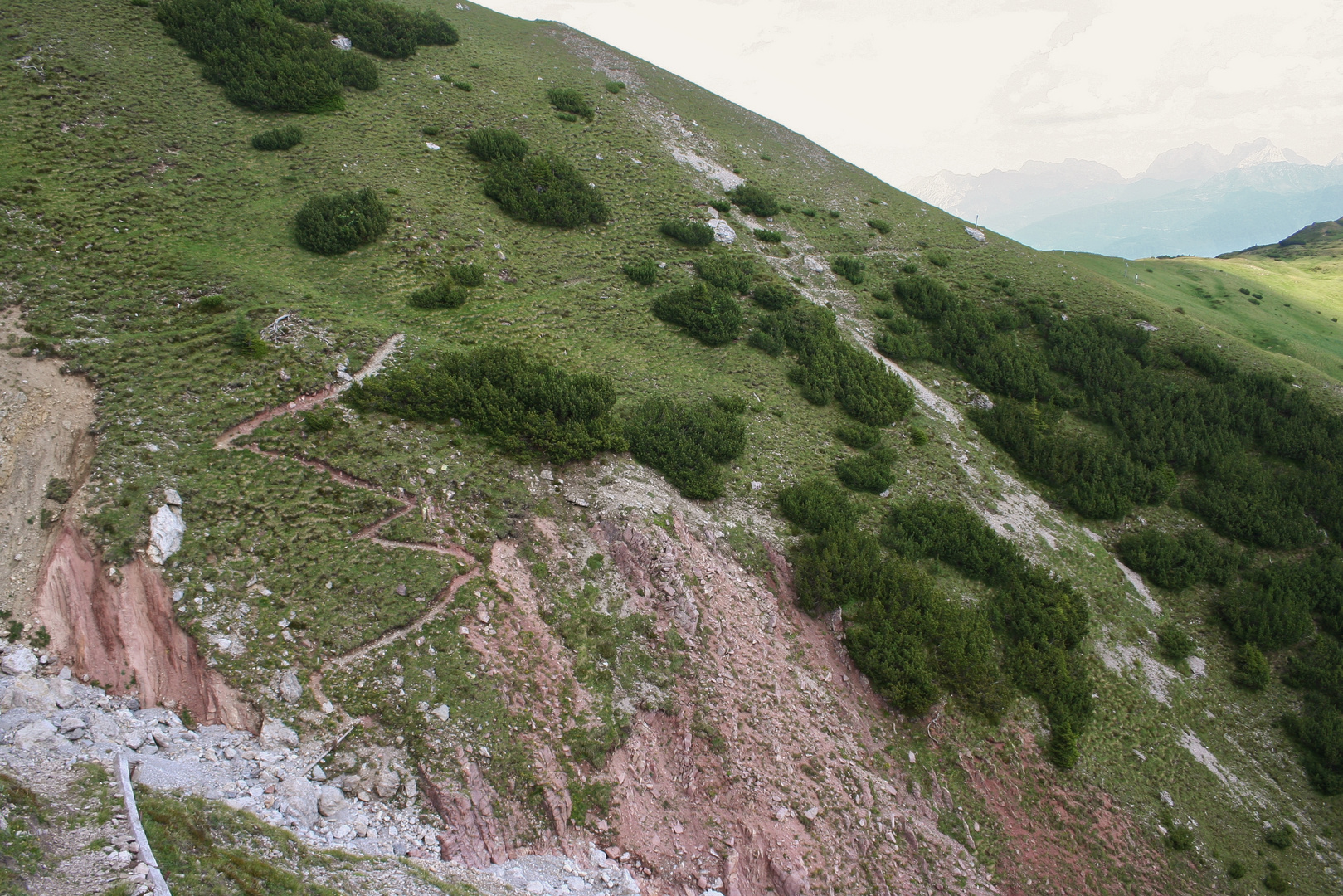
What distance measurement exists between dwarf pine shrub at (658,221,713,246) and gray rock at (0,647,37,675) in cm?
2837

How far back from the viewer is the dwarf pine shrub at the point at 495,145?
98.5ft

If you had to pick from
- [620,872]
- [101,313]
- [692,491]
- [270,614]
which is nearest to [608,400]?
[692,491]

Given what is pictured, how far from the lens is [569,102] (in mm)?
37031

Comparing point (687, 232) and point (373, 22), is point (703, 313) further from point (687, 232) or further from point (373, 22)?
point (373, 22)

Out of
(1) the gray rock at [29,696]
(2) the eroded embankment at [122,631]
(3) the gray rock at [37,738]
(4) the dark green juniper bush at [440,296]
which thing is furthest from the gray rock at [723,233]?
(3) the gray rock at [37,738]

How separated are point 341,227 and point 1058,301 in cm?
3682

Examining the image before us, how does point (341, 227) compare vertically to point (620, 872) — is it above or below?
above

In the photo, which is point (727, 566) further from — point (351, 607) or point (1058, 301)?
point (1058, 301)

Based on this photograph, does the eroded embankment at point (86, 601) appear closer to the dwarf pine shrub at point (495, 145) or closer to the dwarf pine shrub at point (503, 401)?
the dwarf pine shrub at point (503, 401)

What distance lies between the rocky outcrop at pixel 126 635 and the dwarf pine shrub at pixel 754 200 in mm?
34190

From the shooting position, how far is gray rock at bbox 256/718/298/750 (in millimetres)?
10258

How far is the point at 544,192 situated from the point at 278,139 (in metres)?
11.3

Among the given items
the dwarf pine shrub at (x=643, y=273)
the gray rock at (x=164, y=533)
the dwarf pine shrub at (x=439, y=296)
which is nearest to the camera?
the gray rock at (x=164, y=533)

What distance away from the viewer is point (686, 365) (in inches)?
955
